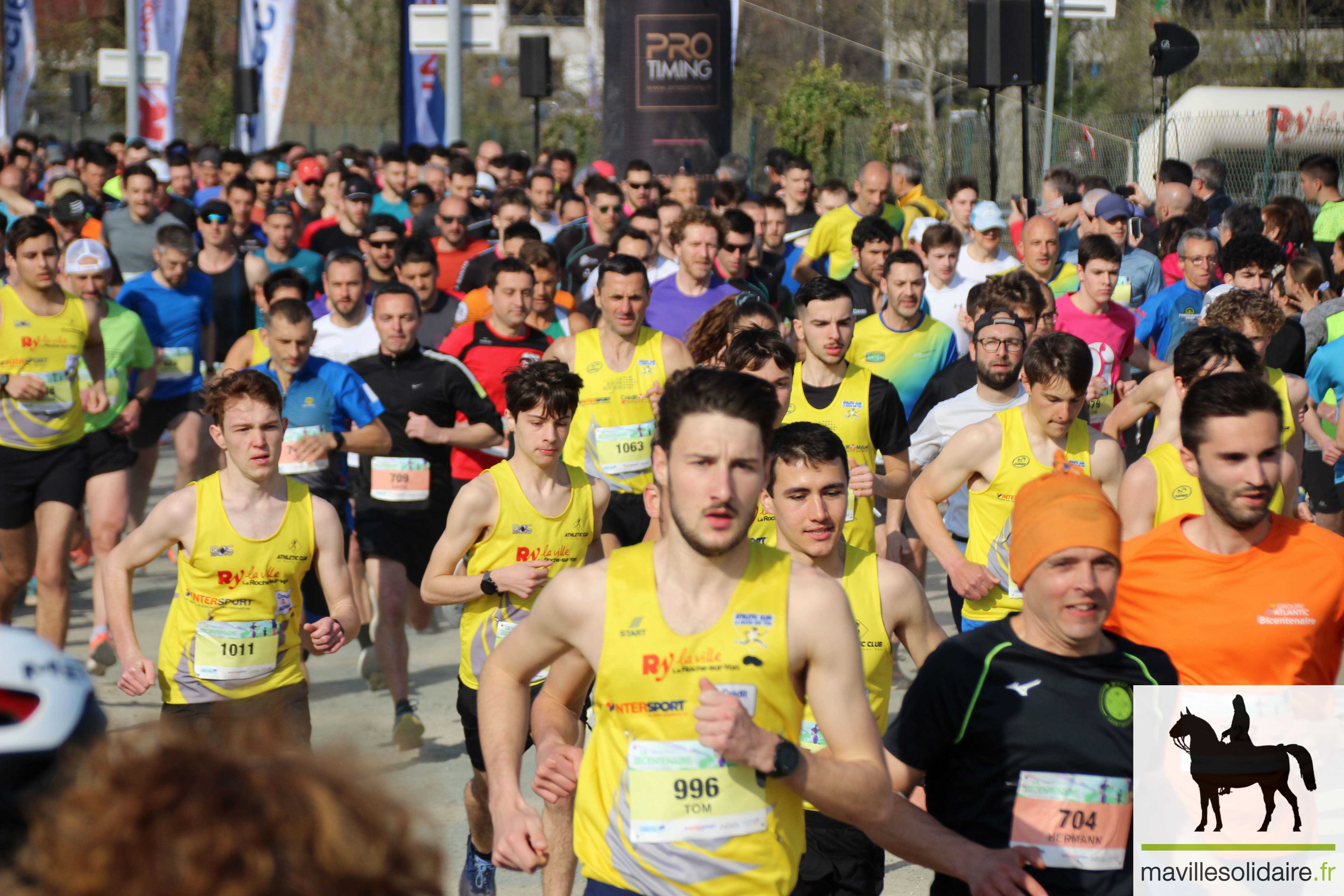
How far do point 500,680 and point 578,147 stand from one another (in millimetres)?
34387

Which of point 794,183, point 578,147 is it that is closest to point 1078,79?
point 578,147

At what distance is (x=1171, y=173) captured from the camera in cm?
1216

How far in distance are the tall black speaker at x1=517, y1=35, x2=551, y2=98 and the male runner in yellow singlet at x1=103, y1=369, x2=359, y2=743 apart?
1468 cm

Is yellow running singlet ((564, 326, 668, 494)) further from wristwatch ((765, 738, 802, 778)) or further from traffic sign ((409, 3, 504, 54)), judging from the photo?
traffic sign ((409, 3, 504, 54))

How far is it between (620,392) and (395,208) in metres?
7.72

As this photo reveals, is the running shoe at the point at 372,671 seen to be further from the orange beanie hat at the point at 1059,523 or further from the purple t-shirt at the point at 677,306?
the orange beanie hat at the point at 1059,523

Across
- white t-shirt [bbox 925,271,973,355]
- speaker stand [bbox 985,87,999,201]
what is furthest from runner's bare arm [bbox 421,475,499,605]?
speaker stand [bbox 985,87,999,201]

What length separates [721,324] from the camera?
6754 millimetres

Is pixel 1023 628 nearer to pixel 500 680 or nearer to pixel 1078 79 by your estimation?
pixel 500 680

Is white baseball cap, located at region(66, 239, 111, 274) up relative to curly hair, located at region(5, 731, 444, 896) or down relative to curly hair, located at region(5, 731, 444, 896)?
up

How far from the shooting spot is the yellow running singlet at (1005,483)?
17.1 feet

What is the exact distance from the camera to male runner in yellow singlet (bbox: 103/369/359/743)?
4832 mm

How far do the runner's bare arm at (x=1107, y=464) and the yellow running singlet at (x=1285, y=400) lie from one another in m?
0.59

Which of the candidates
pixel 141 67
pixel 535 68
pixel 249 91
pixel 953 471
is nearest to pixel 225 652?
pixel 953 471
